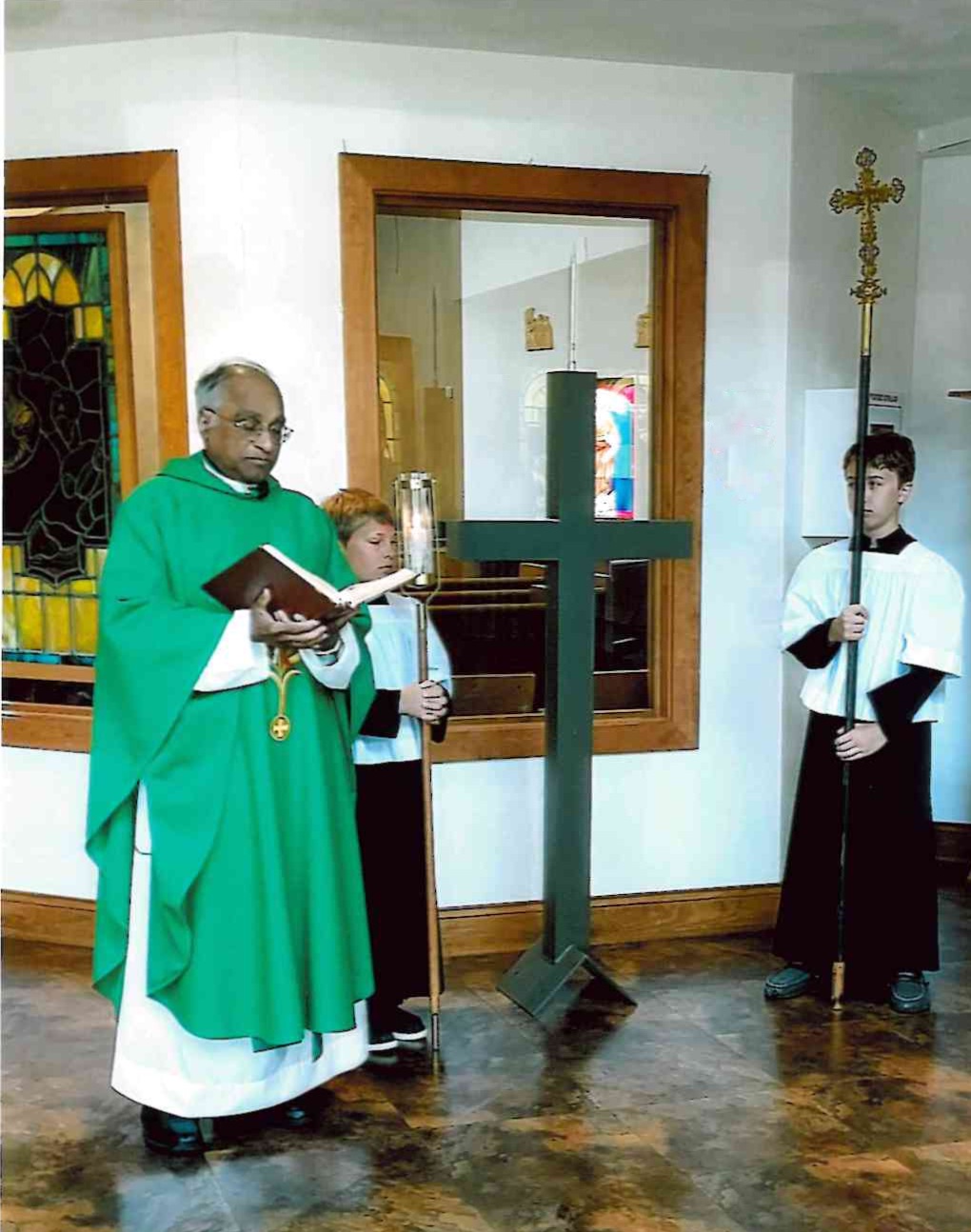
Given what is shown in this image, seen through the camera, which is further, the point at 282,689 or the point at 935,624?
the point at 935,624

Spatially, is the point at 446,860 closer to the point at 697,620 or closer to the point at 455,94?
the point at 697,620

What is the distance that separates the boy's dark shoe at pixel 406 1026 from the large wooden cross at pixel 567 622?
1.02ft

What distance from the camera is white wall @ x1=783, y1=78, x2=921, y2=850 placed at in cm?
399

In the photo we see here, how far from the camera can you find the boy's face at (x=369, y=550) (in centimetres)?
302

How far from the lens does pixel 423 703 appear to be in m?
3.00

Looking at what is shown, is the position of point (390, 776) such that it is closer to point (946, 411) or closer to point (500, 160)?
point (500, 160)

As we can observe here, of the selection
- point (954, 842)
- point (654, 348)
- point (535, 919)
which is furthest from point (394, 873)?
point (954, 842)

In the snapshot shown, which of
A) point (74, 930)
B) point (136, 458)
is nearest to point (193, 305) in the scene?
point (136, 458)

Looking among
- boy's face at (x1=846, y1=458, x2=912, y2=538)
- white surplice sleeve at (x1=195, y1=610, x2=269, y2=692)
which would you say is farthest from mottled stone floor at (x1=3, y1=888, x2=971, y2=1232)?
boy's face at (x1=846, y1=458, x2=912, y2=538)

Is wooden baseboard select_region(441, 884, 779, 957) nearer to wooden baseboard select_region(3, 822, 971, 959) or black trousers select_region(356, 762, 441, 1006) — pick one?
wooden baseboard select_region(3, 822, 971, 959)

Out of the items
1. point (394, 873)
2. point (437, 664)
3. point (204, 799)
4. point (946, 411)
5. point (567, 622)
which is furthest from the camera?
point (946, 411)

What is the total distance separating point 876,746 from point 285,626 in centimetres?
165

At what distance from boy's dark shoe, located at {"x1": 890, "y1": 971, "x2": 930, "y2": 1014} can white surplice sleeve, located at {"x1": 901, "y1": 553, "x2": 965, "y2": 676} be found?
83 cm

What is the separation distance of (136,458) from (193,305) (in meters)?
0.52
